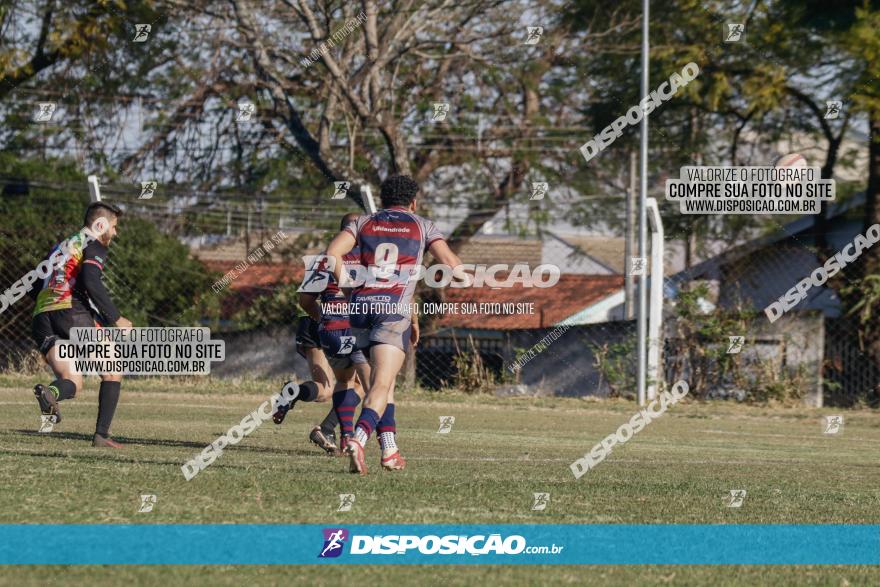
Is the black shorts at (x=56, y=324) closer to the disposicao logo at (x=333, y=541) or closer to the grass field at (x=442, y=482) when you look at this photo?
the grass field at (x=442, y=482)

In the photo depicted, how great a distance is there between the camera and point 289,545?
4.92m

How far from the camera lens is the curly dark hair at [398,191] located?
25.6 feet

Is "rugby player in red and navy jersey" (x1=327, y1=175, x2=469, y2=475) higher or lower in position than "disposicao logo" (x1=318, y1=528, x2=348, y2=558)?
higher

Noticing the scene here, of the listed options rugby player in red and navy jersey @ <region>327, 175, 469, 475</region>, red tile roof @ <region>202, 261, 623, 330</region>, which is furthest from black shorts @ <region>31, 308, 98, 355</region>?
red tile roof @ <region>202, 261, 623, 330</region>

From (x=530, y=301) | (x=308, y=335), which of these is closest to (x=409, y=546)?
(x=308, y=335)

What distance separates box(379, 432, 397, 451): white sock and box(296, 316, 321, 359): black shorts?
2.26m

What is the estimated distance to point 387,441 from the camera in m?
7.66

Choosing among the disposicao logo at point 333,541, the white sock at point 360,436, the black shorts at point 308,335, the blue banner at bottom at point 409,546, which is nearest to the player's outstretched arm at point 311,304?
the black shorts at point 308,335

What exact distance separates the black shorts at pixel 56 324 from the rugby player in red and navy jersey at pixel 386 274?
8.98ft

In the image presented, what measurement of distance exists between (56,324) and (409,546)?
5.29 m

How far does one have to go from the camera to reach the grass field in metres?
4.74

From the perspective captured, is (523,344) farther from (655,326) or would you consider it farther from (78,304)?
(78,304)

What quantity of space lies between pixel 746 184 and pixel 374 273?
12.7 m

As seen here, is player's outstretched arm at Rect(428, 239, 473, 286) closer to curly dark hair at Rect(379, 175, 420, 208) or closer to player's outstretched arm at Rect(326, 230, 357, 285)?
curly dark hair at Rect(379, 175, 420, 208)
